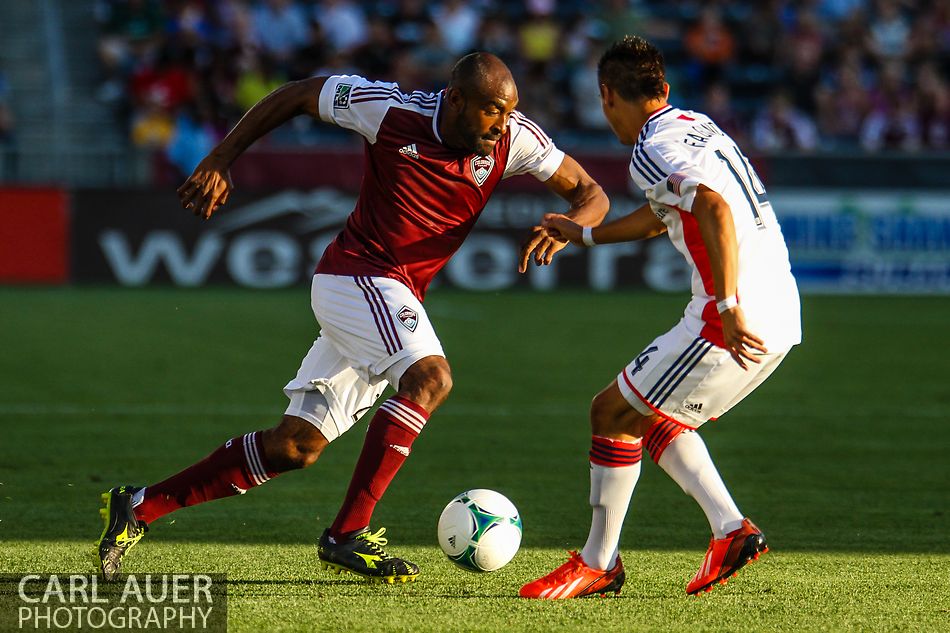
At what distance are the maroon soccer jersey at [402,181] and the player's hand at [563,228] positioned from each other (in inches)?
16.4

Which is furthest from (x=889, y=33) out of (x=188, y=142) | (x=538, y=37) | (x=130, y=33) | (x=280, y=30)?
(x=130, y=33)

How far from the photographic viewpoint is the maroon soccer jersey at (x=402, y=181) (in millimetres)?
5617

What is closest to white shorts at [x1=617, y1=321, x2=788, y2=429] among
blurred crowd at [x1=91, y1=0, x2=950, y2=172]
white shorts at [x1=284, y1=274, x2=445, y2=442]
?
white shorts at [x1=284, y1=274, x2=445, y2=442]

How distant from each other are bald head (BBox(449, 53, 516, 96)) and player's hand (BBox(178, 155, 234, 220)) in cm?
95

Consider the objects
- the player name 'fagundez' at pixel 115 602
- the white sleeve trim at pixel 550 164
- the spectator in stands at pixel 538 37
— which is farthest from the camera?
the spectator in stands at pixel 538 37

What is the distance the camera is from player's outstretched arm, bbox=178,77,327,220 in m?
5.41

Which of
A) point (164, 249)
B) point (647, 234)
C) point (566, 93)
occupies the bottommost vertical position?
point (164, 249)

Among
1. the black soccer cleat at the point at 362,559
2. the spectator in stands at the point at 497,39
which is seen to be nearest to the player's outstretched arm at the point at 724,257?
the black soccer cleat at the point at 362,559

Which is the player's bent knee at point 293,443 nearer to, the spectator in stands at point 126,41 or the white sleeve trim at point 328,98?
the white sleeve trim at point 328,98

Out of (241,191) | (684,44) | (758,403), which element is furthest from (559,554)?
(684,44)

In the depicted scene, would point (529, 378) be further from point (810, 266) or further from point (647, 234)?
point (810, 266)

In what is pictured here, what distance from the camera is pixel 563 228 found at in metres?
5.38

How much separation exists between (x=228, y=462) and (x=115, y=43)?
16.4 m

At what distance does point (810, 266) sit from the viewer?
1834cm
